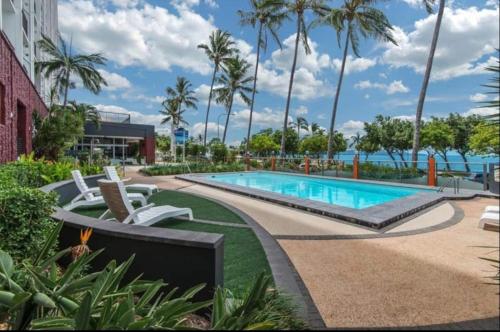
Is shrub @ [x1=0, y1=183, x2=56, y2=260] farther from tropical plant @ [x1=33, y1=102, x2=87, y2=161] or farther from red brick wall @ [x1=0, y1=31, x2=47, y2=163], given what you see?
tropical plant @ [x1=33, y1=102, x2=87, y2=161]

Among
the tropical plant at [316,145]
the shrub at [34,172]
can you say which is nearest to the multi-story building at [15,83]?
the shrub at [34,172]

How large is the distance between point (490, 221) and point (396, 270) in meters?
1.35

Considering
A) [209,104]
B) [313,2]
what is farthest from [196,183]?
[209,104]

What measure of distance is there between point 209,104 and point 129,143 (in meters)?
10.1

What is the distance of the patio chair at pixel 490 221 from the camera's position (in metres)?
0.92

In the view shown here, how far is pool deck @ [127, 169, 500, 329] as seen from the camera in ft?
3.11

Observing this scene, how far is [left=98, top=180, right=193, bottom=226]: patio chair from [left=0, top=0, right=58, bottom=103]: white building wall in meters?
8.99

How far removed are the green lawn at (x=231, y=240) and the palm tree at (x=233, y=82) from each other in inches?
979

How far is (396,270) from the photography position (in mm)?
2146

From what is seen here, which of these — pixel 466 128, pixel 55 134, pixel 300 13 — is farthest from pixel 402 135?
pixel 55 134

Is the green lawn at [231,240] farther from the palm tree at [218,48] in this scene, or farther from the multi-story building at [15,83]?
the palm tree at [218,48]

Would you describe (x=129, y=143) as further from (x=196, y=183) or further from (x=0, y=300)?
(x=0, y=300)

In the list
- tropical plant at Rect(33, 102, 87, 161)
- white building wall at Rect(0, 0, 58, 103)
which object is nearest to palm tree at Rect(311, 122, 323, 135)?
white building wall at Rect(0, 0, 58, 103)

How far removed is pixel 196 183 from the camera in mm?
14461
